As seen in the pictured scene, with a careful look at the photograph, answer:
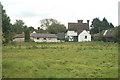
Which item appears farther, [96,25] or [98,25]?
[96,25]

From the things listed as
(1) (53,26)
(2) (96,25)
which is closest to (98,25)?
(2) (96,25)

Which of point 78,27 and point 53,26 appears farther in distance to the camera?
point 53,26

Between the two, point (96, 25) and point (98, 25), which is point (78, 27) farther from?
point (96, 25)

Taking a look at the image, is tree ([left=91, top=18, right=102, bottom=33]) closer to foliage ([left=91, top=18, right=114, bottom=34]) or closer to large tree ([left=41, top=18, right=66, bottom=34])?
foliage ([left=91, top=18, right=114, bottom=34])

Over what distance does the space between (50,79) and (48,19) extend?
82.5 m

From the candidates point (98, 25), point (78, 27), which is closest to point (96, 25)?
point (98, 25)

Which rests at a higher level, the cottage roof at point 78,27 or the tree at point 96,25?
the tree at point 96,25

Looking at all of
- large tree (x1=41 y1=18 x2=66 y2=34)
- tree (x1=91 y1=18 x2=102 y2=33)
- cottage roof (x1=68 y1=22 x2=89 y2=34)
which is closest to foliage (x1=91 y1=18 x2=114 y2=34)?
tree (x1=91 y1=18 x2=102 y2=33)

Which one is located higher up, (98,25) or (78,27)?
(98,25)

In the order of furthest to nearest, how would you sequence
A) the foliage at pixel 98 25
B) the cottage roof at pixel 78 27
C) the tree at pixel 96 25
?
the foliage at pixel 98 25 < the tree at pixel 96 25 < the cottage roof at pixel 78 27

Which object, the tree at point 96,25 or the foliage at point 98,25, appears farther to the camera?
the foliage at point 98,25

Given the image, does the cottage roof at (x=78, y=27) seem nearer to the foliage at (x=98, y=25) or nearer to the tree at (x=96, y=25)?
the tree at (x=96, y=25)

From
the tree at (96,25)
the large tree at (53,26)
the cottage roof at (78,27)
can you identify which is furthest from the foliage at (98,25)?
the cottage roof at (78,27)

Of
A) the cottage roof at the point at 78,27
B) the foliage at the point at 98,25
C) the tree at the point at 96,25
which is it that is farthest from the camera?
the foliage at the point at 98,25
